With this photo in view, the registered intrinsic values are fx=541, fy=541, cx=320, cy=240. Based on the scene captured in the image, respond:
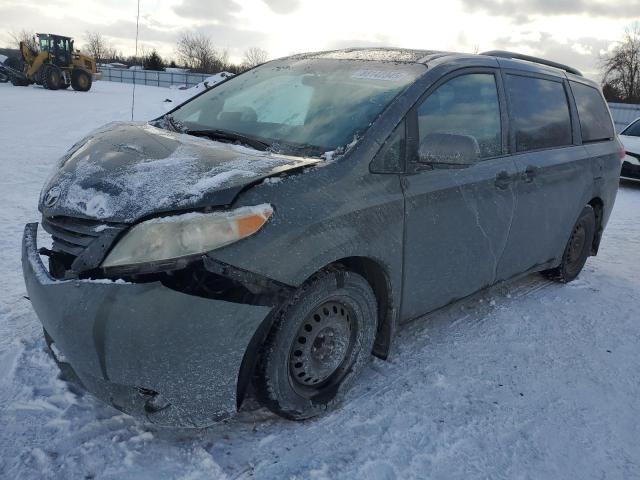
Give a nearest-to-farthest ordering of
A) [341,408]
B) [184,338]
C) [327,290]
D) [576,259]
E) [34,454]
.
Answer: [184,338] < [34,454] < [327,290] < [341,408] < [576,259]

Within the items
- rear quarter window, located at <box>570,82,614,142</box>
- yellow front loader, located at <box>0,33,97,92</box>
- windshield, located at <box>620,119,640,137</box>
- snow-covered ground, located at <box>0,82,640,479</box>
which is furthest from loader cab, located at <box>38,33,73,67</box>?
rear quarter window, located at <box>570,82,614,142</box>

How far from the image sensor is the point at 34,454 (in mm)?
2133

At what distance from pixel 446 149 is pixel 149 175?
1400mm

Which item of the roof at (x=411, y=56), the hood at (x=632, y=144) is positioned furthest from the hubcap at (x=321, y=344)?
the hood at (x=632, y=144)

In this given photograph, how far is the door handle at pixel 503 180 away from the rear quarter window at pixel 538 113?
0.30 metres

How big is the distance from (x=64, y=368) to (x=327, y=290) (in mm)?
1141

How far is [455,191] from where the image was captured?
298 centimetres

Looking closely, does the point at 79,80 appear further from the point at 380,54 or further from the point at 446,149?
the point at 446,149

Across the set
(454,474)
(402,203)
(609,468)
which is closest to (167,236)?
(402,203)

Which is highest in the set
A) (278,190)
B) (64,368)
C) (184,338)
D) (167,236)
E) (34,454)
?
(278,190)

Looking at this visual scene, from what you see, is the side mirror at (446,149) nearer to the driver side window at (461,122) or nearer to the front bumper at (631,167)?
the driver side window at (461,122)

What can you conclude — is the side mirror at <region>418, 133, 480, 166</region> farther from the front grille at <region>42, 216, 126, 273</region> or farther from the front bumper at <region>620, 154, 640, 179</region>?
the front bumper at <region>620, 154, 640, 179</region>

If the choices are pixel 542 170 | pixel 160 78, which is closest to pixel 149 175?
pixel 542 170

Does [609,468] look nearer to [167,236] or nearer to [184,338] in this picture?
[184,338]
